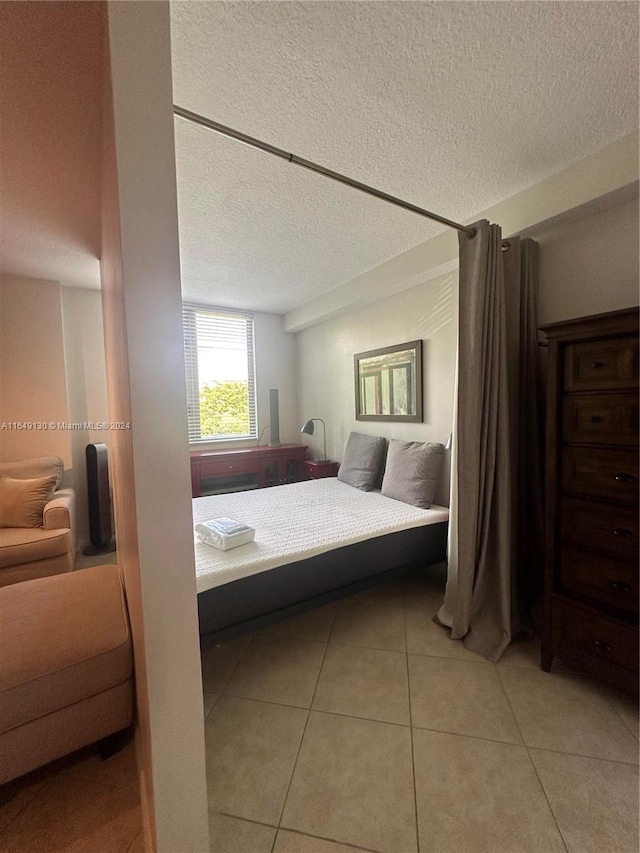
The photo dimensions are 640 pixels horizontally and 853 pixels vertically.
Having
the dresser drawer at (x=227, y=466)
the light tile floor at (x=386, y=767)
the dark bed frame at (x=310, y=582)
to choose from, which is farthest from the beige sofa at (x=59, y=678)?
the dresser drawer at (x=227, y=466)

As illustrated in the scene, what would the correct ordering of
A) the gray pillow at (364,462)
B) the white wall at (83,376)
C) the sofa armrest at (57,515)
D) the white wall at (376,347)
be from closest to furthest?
the sofa armrest at (57,515), the white wall at (376,347), the gray pillow at (364,462), the white wall at (83,376)

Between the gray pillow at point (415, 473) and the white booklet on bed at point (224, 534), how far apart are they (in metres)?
1.18

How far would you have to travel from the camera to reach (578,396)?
58.1 inches

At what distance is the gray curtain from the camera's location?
1.78 meters

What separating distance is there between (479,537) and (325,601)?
912 millimetres

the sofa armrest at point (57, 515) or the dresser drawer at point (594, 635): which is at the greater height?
the sofa armrest at point (57, 515)

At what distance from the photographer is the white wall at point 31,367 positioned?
2.73m

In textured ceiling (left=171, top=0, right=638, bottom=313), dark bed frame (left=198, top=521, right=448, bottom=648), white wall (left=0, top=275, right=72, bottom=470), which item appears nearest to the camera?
textured ceiling (left=171, top=0, right=638, bottom=313)

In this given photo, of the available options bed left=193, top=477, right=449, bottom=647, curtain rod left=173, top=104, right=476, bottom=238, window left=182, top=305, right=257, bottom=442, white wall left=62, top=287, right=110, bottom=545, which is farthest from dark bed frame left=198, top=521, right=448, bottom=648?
window left=182, top=305, right=257, bottom=442

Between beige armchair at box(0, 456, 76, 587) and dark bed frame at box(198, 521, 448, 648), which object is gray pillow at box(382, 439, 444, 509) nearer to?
dark bed frame at box(198, 521, 448, 648)

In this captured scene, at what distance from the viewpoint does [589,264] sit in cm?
174

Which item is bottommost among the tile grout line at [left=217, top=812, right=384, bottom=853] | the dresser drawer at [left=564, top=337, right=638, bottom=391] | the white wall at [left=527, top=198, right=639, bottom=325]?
the tile grout line at [left=217, top=812, right=384, bottom=853]

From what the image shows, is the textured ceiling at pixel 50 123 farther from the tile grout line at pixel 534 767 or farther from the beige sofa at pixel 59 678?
the tile grout line at pixel 534 767

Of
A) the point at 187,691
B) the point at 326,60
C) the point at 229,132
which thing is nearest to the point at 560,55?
the point at 326,60
